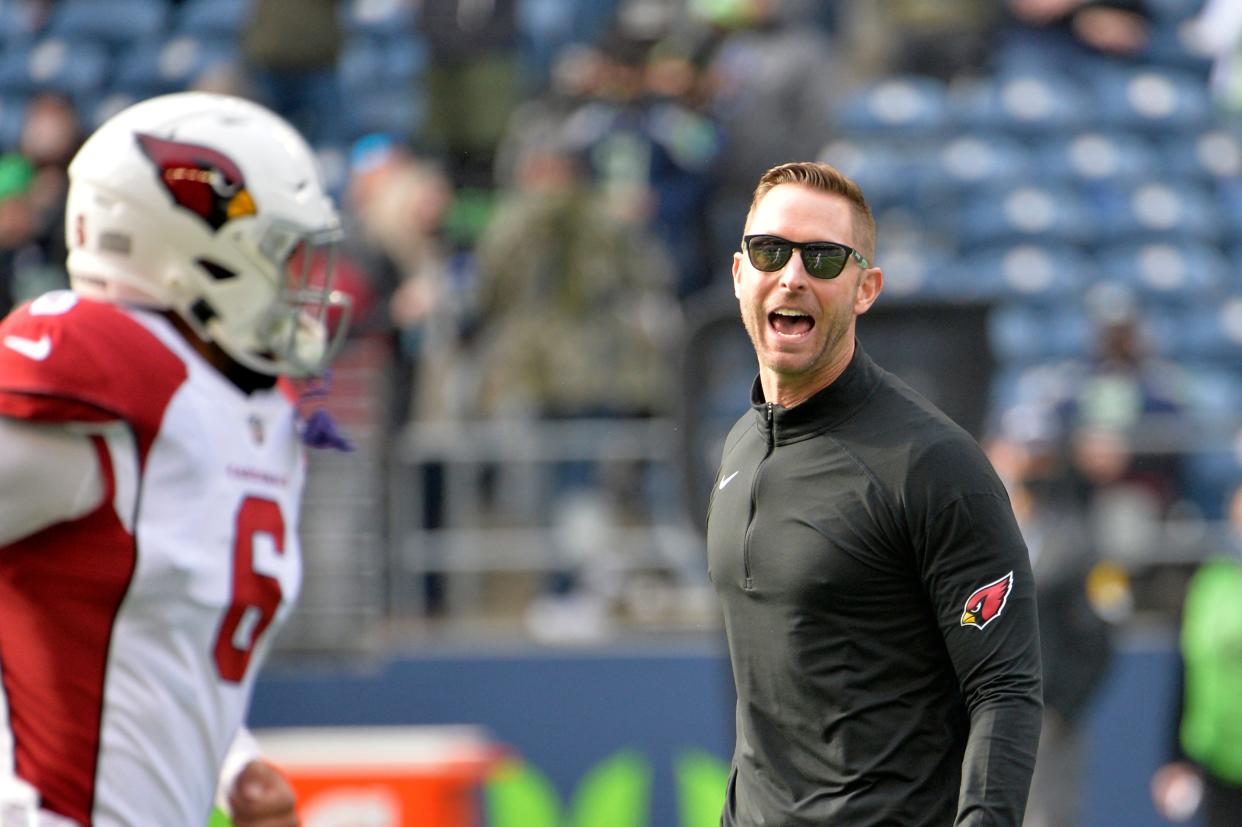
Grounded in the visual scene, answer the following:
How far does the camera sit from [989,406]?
24.4 ft

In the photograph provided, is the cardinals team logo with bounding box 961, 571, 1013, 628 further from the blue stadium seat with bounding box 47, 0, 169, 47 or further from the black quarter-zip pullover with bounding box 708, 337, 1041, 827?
the blue stadium seat with bounding box 47, 0, 169, 47

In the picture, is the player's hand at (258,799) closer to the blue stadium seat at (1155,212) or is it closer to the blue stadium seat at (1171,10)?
the blue stadium seat at (1155,212)

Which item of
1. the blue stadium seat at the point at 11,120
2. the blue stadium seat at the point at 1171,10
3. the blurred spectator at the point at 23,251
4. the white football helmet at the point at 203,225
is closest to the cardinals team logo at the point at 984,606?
the white football helmet at the point at 203,225

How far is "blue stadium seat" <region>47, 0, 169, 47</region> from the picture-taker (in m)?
12.4

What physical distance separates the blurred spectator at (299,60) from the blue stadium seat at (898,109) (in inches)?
119

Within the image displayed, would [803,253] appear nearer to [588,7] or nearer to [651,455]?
[651,455]

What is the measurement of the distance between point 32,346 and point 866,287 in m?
1.42

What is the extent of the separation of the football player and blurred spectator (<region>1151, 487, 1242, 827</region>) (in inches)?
211

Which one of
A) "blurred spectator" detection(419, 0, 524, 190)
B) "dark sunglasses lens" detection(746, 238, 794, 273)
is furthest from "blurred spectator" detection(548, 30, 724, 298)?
"dark sunglasses lens" detection(746, 238, 794, 273)

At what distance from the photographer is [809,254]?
10.8 feet

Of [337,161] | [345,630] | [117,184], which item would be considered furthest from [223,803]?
[337,161]

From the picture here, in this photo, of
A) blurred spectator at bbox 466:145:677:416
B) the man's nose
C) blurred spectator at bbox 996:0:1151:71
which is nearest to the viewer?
the man's nose

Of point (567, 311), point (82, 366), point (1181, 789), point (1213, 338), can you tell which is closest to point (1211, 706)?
point (1181, 789)

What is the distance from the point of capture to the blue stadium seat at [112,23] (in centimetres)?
1244
